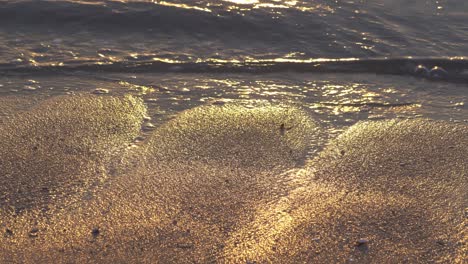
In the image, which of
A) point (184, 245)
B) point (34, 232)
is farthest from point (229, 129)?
point (34, 232)

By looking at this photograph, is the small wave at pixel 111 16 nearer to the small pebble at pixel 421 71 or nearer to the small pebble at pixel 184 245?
the small pebble at pixel 421 71

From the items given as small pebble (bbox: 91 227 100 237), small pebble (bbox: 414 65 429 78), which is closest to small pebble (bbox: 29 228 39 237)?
small pebble (bbox: 91 227 100 237)

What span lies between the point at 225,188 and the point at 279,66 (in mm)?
1693

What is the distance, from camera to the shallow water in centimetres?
276

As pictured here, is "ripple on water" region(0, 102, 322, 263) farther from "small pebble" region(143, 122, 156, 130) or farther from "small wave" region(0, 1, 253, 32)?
"small wave" region(0, 1, 253, 32)

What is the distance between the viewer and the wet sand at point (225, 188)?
268 cm

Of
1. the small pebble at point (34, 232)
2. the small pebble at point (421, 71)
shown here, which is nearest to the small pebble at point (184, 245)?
the small pebble at point (34, 232)

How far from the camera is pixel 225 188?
10.2 ft

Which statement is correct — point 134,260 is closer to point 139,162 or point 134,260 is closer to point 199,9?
point 139,162

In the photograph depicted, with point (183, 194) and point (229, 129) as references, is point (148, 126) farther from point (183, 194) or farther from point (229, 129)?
point (183, 194)

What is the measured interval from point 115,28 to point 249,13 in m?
1.01

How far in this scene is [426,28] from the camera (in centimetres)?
517

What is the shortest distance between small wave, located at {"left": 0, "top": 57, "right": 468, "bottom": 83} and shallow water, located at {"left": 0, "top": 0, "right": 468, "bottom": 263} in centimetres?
1

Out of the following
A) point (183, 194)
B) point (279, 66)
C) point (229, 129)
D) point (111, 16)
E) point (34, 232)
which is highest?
point (111, 16)
